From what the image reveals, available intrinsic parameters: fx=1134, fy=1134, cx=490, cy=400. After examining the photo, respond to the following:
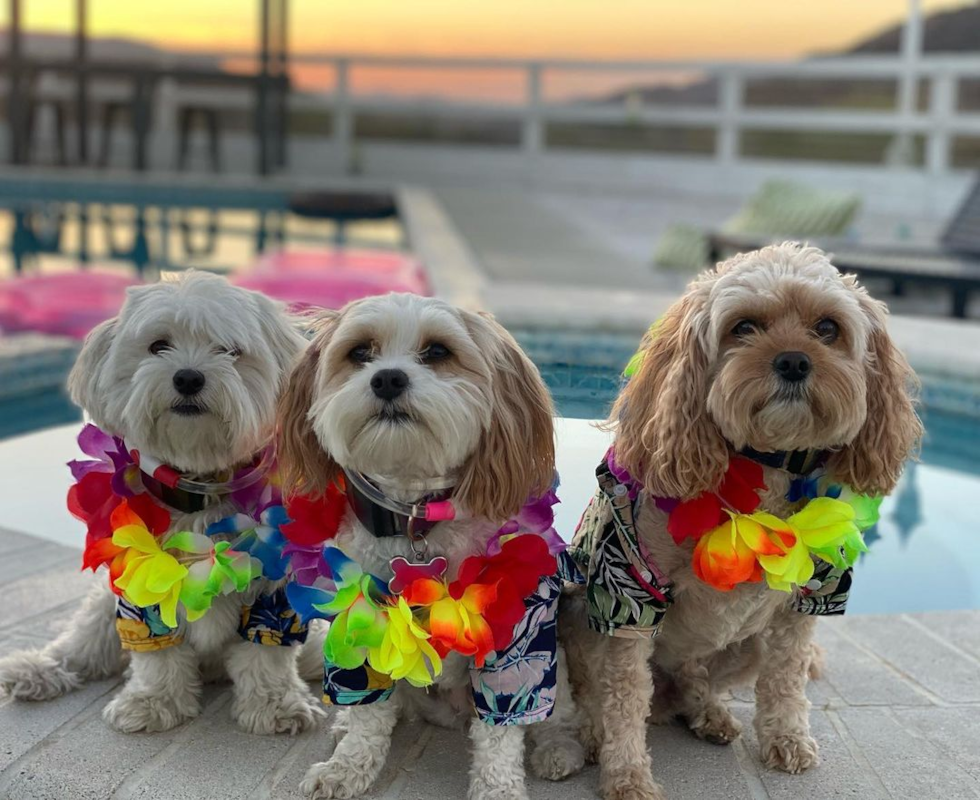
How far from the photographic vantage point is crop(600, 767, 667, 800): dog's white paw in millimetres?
2742

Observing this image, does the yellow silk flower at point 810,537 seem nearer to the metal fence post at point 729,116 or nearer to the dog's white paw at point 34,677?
the dog's white paw at point 34,677

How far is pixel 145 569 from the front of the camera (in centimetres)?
289

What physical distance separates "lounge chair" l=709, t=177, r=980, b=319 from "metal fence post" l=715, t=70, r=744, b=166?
860cm

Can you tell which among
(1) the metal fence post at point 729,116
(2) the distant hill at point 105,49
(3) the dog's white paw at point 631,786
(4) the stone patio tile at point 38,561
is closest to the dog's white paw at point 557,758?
(3) the dog's white paw at point 631,786

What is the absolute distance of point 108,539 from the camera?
9.78 ft

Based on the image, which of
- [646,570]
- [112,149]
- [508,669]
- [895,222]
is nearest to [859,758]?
[646,570]

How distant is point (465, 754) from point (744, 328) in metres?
1.33

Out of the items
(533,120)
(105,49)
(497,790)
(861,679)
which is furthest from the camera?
(105,49)

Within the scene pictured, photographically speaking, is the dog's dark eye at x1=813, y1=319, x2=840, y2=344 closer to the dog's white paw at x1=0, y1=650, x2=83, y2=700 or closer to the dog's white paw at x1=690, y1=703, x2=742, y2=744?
the dog's white paw at x1=690, y1=703, x2=742, y2=744

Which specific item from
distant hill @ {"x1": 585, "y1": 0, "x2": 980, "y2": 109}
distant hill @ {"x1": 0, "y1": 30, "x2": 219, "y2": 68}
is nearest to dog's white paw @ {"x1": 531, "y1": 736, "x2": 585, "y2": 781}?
distant hill @ {"x1": 585, "y1": 0, "x2": 980, "y2": 109}

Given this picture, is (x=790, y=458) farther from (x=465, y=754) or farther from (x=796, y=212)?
(x=796, y=212)

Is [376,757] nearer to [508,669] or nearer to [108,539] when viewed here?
[508,669]

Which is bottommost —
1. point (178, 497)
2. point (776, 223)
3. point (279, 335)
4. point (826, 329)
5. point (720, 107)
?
point (178, 497)

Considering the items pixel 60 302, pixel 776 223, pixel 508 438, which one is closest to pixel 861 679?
pixel 508 438
